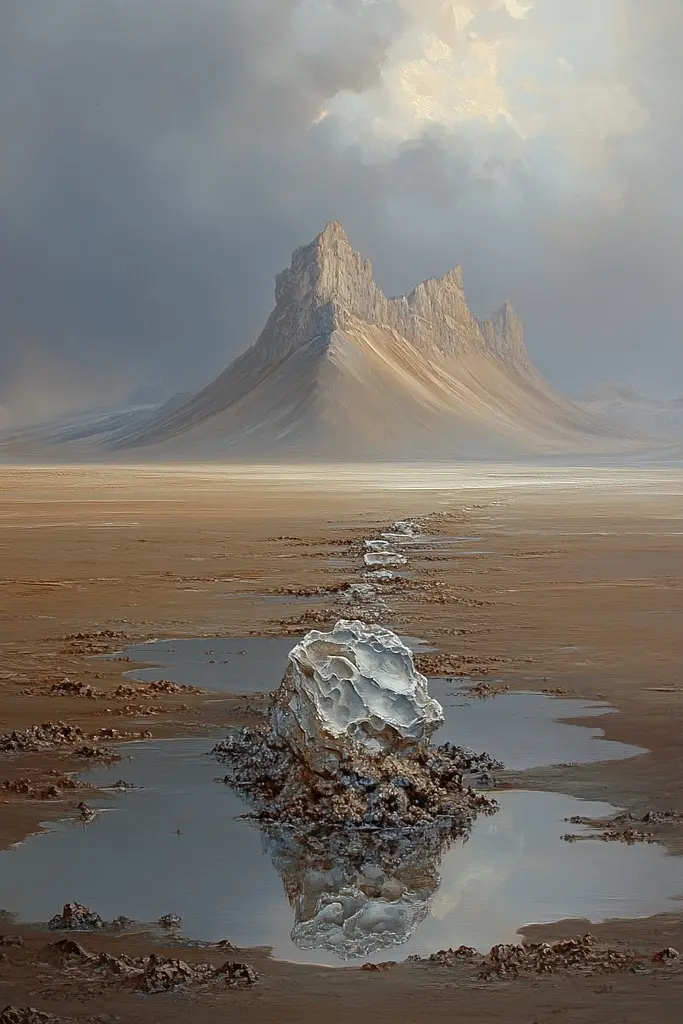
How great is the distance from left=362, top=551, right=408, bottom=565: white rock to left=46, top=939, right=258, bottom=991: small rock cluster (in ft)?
62.7

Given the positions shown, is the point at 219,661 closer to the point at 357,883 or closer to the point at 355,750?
the point at 355,750

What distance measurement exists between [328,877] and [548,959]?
5.27 feet

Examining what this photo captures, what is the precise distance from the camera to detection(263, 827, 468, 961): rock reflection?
248 inches

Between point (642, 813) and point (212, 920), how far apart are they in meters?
3.24

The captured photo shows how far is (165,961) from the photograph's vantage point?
5762 mm

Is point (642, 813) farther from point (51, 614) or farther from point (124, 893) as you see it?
point (51, 614)

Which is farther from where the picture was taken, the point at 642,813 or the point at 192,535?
the point at 192,535

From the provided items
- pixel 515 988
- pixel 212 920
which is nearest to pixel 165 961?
pixel 212 920

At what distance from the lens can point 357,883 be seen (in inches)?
275

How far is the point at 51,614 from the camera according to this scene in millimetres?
18234

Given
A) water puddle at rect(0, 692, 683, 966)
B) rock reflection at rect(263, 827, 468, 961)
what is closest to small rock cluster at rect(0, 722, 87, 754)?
water puddle at rect(0, 692, 683, 966)

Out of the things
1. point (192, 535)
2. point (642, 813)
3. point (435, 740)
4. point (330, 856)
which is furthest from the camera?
point (192, 535)

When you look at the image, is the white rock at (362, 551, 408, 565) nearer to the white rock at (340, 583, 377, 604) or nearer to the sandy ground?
the sandy ground

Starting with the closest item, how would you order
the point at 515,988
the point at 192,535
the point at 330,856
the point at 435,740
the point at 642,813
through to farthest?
the point at 515,988, the point at 330,856, the point at 642,813, the point at 435,740, the point at 192,535
